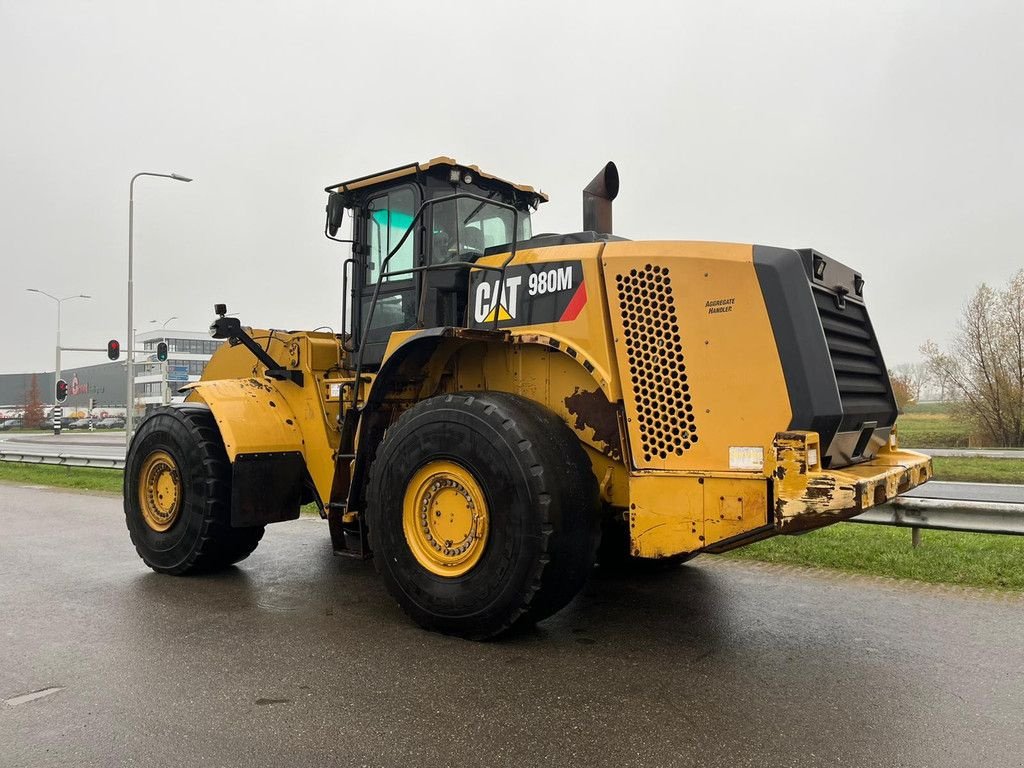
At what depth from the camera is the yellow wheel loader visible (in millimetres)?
4105

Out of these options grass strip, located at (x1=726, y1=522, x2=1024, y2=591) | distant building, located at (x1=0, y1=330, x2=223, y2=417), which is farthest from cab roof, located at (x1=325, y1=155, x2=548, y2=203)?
distant building, located at (x1=0, y1=330, x2=223, y2=417)

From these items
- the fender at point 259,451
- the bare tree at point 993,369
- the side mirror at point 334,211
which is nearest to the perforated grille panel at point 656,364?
the side mirror at point 334,211

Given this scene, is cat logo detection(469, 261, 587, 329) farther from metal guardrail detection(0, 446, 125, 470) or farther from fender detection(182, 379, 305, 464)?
metal guardrail detection(0, 446, 125, 470)

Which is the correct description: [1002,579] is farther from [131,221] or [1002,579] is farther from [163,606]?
[131,221]

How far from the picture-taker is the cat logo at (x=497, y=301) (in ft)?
16.7

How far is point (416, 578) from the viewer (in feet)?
15.4

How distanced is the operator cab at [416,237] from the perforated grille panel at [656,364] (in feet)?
4.01

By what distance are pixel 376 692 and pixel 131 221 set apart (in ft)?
61.5

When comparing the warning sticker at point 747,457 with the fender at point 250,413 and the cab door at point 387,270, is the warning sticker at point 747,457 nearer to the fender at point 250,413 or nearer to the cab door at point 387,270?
the cab door at point 387,270

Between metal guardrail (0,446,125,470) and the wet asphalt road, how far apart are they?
11.0m

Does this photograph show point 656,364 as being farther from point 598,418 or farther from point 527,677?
point 527,677

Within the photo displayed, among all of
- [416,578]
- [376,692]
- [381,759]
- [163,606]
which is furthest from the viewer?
[163,606]

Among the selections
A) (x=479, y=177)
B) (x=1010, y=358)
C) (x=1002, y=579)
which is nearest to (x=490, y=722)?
(x=479, y=177)

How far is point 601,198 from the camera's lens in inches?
232
